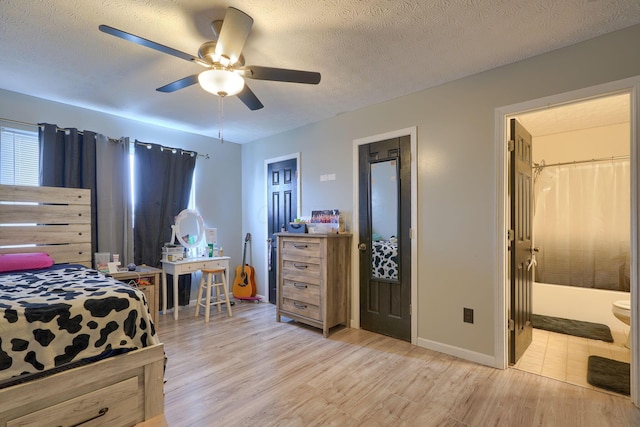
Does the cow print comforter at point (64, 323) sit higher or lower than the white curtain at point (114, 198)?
lower

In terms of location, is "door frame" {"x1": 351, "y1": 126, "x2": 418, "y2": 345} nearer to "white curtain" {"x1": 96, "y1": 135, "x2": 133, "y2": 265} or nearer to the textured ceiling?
the textured ceiling

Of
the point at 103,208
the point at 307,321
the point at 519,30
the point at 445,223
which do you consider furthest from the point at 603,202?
the point at 103,208

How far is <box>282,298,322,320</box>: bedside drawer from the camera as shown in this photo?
3.18 meters

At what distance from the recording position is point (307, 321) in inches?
128

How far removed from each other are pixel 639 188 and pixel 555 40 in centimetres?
111

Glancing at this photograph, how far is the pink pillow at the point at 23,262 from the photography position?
7.68 feet

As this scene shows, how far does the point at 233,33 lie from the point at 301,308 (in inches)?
104

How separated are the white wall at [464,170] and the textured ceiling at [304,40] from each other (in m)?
0.13

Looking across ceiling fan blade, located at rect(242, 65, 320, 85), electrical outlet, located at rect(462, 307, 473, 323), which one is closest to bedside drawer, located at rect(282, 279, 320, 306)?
electrical outlet, located at rect(462, 307, 473, 323)

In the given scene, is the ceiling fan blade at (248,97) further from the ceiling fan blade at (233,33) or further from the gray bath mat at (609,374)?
the gray bath mat at (609,374)

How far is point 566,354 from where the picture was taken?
2.67 metres

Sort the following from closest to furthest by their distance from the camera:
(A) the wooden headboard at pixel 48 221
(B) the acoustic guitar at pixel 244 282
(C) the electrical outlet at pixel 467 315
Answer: (C) the electrical outlet at pixel 467 315 < (A) the wooden headboard at pixel 48 221 < (B) the acoustic guitar at pixel 244 282

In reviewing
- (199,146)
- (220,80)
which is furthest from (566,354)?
(199,146)

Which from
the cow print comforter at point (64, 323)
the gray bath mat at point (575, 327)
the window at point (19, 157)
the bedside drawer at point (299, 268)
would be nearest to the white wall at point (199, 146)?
the window at point (19, 157)
